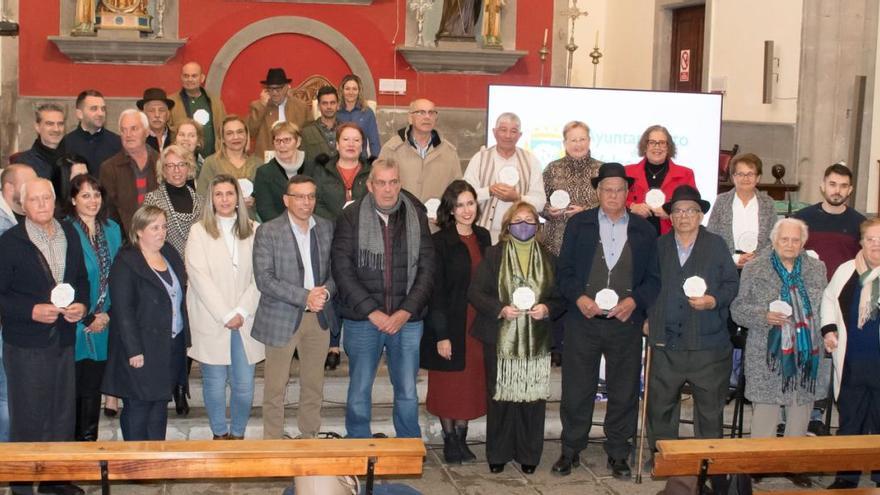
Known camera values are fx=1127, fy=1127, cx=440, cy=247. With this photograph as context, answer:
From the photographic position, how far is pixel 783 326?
246 inches

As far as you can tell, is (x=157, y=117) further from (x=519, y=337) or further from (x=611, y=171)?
(x=611, y=171)

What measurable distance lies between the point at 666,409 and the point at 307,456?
2.58 m

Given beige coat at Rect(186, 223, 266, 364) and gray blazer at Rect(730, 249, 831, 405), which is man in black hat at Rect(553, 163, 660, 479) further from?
beige coat at Rect(186, 223, 266, 364)

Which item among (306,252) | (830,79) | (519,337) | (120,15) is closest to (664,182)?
(519,337)

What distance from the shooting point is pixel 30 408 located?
5703mm

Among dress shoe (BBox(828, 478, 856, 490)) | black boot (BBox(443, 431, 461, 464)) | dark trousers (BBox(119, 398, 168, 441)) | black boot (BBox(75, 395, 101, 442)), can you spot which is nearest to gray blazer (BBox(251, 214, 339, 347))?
dark trousers (BBox(119, 398, 168, 441))

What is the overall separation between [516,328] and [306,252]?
127cm

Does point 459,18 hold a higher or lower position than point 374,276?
higher

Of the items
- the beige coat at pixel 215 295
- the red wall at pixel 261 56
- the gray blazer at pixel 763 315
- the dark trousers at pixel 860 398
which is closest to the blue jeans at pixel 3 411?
the beige coat at pixel 215 295

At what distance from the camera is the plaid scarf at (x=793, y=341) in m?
6.24

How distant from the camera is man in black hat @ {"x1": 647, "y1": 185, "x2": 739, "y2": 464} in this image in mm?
6312

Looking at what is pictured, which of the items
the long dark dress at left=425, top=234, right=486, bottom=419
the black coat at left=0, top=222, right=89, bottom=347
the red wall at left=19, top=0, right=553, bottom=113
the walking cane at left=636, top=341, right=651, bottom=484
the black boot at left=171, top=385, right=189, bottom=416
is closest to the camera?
the black coat at left=0, top=222, right=89, bottom=347

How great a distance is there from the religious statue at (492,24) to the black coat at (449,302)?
6.83 metres

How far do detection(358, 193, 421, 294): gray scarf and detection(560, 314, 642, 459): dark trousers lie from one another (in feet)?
3.20
